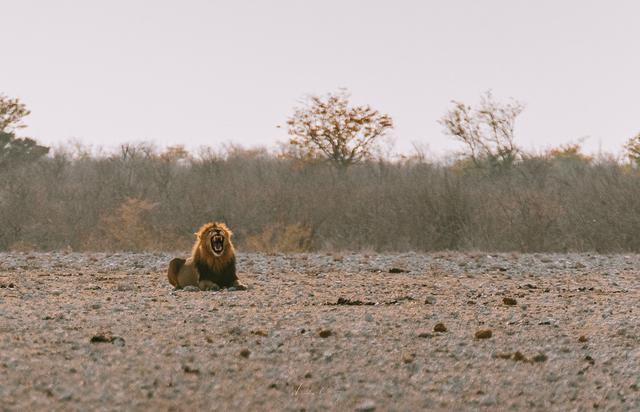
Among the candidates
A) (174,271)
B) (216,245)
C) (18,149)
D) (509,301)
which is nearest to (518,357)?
(509,301)

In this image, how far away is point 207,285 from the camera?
14.9 m

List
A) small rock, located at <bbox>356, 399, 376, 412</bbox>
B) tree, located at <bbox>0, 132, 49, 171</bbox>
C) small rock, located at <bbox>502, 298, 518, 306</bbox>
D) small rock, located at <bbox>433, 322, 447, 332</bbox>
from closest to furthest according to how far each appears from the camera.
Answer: small rock, located at <bbox>356, 399, 376, 412</bbox> → small rock, located at <bbox>433, 322, 447, 332</bbox> → small rock, located at <bbox>502, 298, 518, 306</bbox> → tree, located at <bbox>0, 132, 49, 171</bbox>

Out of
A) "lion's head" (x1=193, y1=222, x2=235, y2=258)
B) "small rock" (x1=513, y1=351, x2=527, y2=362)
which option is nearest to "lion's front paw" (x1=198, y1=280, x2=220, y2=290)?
"lion's head" (x1=193, y1=222, x2=235, y2=258)

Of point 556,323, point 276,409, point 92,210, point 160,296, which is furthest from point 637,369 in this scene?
point 92,210

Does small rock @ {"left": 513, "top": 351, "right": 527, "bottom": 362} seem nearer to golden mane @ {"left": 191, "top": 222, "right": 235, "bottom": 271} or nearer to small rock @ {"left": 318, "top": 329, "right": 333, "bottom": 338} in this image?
small rock @ {"left": 318, "top": 329, "right": 333, "bottom": 338}

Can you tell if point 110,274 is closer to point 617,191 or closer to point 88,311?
point 88,311

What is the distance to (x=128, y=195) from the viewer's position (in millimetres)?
37625

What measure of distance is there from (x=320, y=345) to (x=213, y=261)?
5371mm

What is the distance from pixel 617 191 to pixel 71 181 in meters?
21.7

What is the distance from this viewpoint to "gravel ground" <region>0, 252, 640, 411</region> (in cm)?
756

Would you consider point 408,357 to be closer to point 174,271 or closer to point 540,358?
point 540,358

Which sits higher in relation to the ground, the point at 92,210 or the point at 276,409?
the point at 92,210

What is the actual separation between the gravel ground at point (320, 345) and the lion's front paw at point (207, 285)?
0.92 feet

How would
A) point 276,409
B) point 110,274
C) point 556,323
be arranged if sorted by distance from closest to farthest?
point 276,409 < point 556,323 < point 110,274
